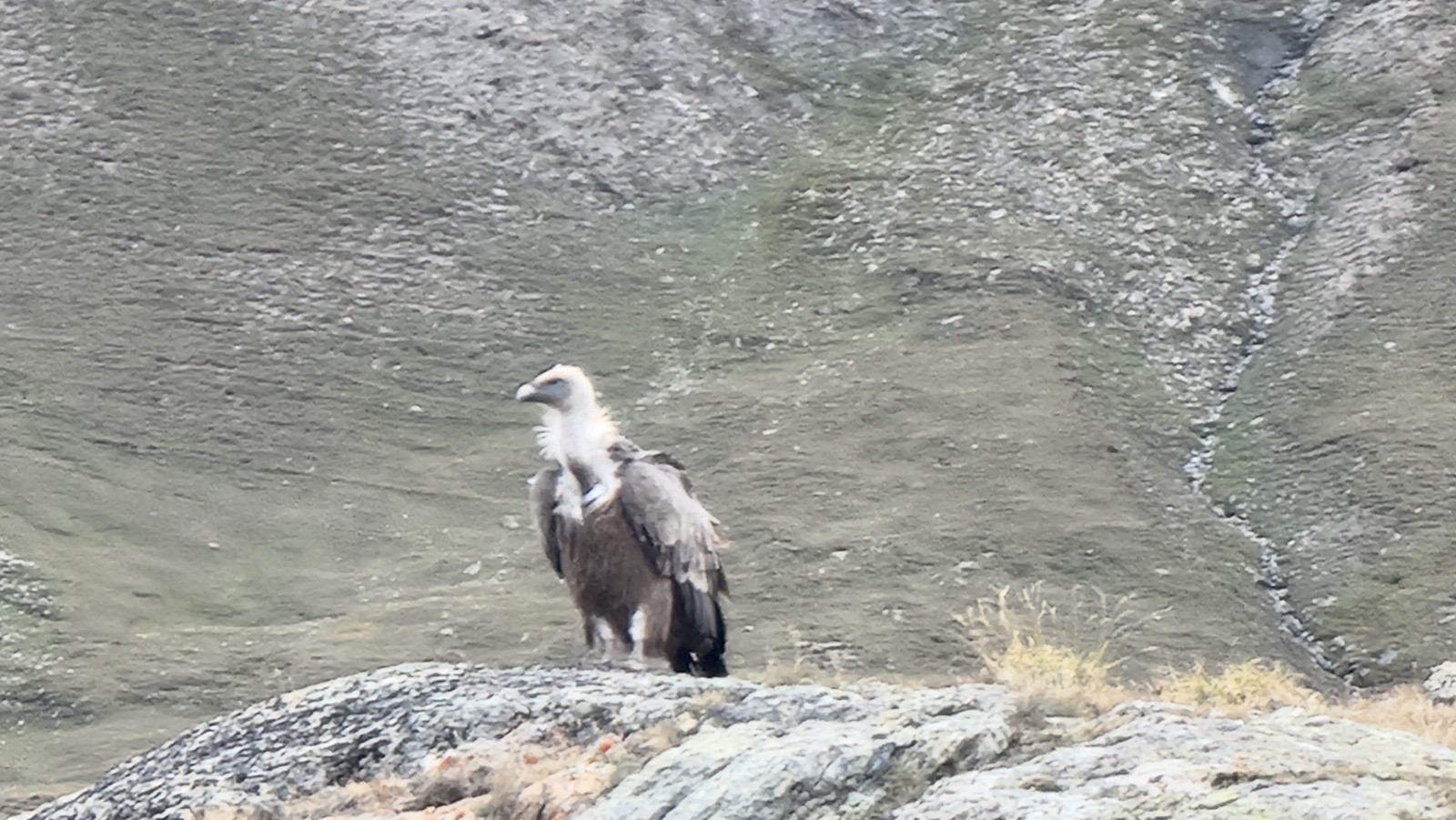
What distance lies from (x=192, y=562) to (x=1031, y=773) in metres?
26.7

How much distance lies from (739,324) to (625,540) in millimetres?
27586

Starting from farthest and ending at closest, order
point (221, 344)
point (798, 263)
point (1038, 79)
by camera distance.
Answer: point (1038, 79), point (798, 263), point (221, 344)

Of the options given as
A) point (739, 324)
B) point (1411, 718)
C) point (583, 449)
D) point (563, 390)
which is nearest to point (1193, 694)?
point (1411, 718)

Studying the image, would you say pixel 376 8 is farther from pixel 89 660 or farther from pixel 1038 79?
pixel 89 660

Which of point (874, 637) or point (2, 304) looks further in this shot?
point (2, 304)

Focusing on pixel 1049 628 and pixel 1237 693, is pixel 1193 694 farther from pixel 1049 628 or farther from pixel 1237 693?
pixel 1049 628

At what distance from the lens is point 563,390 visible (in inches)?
719

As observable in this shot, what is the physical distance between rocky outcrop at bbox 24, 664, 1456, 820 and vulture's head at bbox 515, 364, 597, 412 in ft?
11.0

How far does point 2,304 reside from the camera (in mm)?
43438

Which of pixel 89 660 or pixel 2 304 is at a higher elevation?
pixel 2 304

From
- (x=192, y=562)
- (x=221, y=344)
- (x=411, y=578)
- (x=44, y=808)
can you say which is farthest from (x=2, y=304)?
(x=44, y=808)

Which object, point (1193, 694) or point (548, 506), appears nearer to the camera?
point (1193, 694)

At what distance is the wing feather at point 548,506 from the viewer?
17969 mm

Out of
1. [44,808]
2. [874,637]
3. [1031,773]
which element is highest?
[1031,773]
